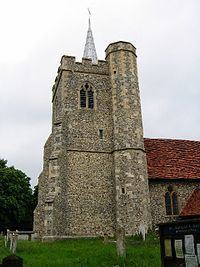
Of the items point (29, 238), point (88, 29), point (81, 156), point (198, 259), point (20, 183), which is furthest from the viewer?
point (20, 183)

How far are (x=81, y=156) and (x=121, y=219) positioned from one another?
4.40 m

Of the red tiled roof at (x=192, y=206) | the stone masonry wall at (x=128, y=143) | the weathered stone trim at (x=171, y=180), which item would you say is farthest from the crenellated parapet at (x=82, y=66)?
the red tiled roof at (x=192, y=206)

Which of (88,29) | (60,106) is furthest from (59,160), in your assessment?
(88,29)

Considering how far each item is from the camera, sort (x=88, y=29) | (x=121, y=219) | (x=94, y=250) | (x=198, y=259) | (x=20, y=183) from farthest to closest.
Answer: (x=20, y=183) → (x=88, y=29) → (x=121, y=219) → (x=94, y=250) → (x=198, y=259)

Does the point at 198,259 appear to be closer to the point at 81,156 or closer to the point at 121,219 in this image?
the point at 121,219

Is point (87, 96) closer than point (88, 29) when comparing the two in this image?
Yes

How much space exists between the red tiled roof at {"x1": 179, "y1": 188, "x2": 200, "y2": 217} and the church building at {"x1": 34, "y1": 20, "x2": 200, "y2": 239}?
444 millimetres

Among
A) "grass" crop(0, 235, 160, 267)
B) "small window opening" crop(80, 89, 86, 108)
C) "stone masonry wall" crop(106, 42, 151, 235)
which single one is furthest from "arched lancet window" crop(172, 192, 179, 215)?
"small window opening" crop(80, 89, 86, 108)

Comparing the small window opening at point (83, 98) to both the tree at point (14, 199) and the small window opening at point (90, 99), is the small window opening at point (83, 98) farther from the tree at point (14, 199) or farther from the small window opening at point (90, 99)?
the tree at point (14, 199)

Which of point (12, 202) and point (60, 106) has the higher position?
point (60, 106)

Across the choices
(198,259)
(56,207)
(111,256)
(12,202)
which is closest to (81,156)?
(56,207)

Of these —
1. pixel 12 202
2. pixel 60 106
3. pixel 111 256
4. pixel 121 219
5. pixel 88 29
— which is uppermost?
pixel 88 29

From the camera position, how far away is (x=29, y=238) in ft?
73.4

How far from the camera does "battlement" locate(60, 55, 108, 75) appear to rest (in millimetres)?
23141
